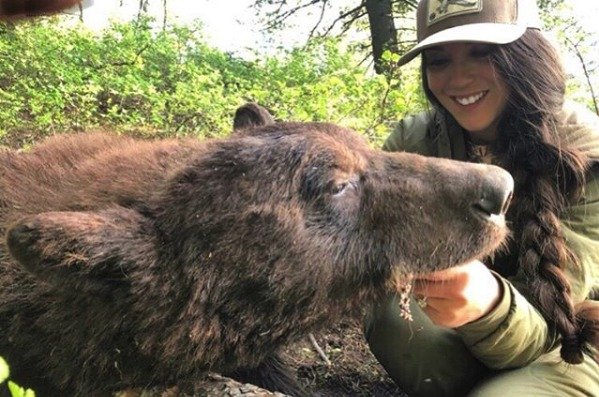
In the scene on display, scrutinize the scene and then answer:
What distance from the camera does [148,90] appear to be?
7445 mm

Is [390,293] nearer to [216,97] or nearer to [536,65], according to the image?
[536,65]

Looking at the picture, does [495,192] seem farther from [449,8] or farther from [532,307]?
[449,8]

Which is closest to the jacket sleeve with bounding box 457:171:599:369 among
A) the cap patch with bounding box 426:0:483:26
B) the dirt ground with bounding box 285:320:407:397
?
the dirt ground with bounding box 285:320:407:397

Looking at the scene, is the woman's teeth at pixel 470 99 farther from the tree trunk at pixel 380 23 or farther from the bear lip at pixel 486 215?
the tree trunk at pixel 380 23

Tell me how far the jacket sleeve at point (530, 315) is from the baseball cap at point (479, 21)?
0.92 metres

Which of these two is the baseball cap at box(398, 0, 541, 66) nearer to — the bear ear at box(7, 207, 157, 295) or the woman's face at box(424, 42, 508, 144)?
the woman's face at box(424, 42, 508, 144)

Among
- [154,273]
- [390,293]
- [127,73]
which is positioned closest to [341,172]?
[390,293]

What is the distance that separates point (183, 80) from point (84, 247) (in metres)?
6.88

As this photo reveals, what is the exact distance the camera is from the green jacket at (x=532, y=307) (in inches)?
116

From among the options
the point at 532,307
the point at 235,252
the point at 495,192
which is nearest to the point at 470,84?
the point at 495,192

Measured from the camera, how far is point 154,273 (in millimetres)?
2434

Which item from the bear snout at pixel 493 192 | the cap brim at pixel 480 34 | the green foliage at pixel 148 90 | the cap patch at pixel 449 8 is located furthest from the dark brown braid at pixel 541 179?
the green foliage at pixel 148 90

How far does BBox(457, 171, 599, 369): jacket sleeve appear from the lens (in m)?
2.94

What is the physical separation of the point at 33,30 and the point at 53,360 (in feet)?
27.6
